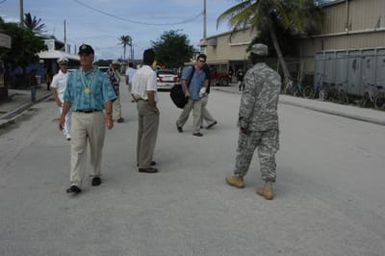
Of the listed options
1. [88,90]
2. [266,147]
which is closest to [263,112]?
[266,147]

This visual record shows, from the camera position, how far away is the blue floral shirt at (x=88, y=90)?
24.1 feet

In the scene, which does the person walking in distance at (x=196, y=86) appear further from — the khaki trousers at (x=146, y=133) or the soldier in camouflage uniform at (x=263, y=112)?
the soldier in camouflage uniform at (x=263, y=112)

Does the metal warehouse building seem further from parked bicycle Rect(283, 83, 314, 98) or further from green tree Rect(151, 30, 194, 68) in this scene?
green tree Rect(151, 30, 194, 68)

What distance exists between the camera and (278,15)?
37.1m

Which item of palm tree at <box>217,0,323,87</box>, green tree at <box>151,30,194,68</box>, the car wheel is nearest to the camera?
palm tree at <box>217,0,323,87</box>

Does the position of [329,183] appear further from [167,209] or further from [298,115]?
[298,115]

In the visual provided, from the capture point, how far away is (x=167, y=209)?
6547 mm

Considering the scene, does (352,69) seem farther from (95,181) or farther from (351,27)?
(95,181)

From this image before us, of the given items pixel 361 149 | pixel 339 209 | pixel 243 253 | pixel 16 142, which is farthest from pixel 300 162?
pixel 16 142

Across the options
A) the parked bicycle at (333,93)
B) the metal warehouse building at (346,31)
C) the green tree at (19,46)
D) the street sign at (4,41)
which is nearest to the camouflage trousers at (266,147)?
the street sign at (4,41)

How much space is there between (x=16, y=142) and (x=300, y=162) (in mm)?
6085

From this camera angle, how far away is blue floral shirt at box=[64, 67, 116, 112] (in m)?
7.33

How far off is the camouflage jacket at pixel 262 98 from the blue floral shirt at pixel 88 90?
5.59 ft

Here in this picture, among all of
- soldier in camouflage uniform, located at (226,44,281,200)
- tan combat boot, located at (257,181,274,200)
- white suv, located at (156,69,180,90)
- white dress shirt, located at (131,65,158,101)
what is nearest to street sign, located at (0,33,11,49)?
white dress shirt, located at (131,65,158,101)
